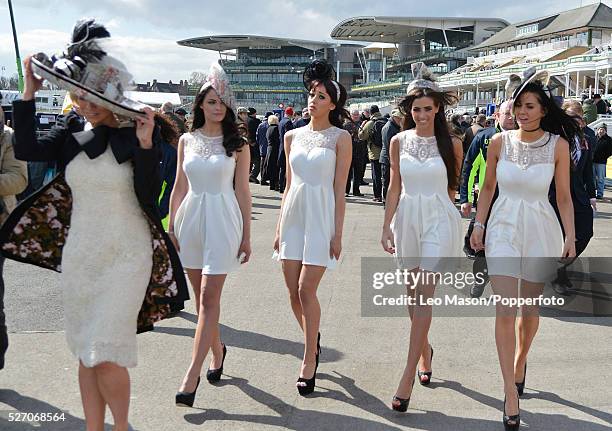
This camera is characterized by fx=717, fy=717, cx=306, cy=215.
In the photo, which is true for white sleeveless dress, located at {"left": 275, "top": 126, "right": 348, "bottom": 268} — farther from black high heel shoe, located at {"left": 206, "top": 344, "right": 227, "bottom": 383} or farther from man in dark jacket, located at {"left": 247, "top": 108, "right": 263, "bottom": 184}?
man in dark jacket, located at {"left": 247, "top": 108, "right": 263, "bottom": 184}

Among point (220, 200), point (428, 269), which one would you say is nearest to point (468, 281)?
point (428, 269)

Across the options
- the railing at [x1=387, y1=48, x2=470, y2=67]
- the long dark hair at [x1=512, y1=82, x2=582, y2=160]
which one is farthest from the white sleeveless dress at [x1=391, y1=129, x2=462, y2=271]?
the railing at [x1=387, y1=48, x2=470, y2=67]

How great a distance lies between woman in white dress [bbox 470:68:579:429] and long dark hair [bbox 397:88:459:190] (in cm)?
25

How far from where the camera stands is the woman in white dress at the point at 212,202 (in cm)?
446

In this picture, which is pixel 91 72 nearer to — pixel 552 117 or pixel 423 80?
pixel 423 80

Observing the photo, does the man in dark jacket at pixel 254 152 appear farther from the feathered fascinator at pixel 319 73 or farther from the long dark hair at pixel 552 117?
the long dark hair at pixel 552 117

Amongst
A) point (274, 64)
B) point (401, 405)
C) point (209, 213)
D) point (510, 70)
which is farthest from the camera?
point (274, 64)

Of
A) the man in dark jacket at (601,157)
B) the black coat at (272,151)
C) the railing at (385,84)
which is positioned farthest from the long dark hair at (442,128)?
the railing at (385,84)

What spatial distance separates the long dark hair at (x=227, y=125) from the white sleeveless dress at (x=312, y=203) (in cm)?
40

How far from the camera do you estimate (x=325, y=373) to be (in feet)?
16.0

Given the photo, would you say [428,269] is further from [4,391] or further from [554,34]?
[554,34]

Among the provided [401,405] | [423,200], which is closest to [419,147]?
[423,200]

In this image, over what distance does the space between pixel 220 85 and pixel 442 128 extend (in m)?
1.46

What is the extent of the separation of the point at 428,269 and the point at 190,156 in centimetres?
166
